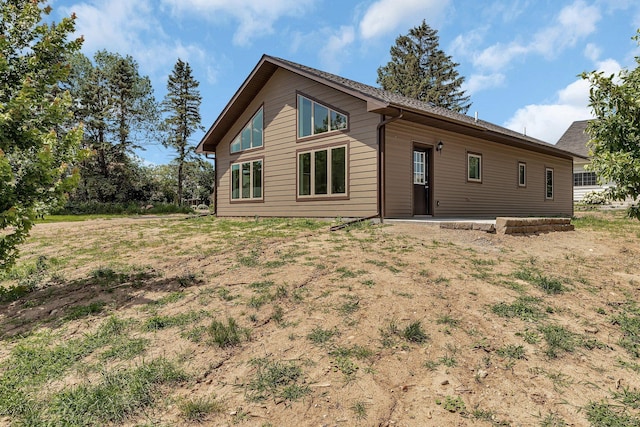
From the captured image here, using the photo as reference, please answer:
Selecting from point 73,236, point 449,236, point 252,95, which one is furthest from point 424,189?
point 73,236

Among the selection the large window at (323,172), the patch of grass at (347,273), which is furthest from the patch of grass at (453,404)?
the large window at (323,172)

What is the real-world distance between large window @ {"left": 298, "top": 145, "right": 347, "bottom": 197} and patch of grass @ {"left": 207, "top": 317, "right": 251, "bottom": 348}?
7438 mm

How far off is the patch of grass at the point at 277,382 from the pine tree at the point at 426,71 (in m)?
36.2

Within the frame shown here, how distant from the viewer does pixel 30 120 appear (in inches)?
188

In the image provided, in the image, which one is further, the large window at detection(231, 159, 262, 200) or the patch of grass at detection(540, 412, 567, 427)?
the large window at detection(231, 159, 262, 200)

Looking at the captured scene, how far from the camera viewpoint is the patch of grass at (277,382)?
2.65 m

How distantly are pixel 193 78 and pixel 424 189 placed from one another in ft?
98.5

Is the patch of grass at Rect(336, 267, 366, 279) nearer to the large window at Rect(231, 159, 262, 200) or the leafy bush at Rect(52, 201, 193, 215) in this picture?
the large window at Rect(231, 159, 262, 200)

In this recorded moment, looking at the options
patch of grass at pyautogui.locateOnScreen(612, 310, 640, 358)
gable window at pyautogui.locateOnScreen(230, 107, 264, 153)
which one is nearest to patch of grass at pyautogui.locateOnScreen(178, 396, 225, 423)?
patch of grass at pyautogui.locateOnScreen(612, 310, 640, 358)

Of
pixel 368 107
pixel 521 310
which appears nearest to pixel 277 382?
pixel 521 310

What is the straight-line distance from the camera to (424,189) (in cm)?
1123

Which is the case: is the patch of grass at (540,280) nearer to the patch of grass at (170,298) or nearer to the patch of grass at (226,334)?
the patch of grass at (226,334)

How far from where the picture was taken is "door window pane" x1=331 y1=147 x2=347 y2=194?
10.7m

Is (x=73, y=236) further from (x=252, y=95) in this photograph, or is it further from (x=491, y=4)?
(x=491, y=4)
